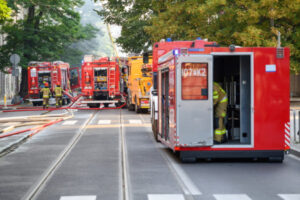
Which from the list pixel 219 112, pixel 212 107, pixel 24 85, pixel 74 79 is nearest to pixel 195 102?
pixel 212 107

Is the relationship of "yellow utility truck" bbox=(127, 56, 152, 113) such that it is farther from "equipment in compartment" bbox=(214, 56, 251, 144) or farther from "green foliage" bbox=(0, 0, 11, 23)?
"equipment in compartment" bbox=(214, 56, 251, 144)

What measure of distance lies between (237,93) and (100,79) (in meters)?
24.5

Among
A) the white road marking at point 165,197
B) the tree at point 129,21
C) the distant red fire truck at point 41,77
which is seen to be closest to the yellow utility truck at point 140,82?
the tree at point 129,21

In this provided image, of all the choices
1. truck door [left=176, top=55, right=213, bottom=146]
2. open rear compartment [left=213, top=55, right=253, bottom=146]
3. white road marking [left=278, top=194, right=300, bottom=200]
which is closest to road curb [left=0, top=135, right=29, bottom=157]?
truck door [left=176, top=55, right=213, bottom=146]

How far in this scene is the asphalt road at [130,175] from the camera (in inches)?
343

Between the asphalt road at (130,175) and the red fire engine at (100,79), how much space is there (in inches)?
827

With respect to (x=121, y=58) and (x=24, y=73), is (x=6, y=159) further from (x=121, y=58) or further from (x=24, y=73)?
(x=24, y=73)

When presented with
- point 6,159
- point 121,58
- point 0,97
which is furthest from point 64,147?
point 0,97

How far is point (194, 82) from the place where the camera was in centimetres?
1208

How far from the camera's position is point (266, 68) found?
40.2ft

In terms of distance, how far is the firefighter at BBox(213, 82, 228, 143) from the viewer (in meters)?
12.5

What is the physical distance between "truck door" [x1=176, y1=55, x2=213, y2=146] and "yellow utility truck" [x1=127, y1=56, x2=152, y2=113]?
58.5 ft

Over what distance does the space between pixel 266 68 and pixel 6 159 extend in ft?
19.4

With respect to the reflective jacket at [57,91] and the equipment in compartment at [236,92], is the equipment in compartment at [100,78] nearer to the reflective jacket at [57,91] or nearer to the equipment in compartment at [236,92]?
the reflective jacket at [57,91]
